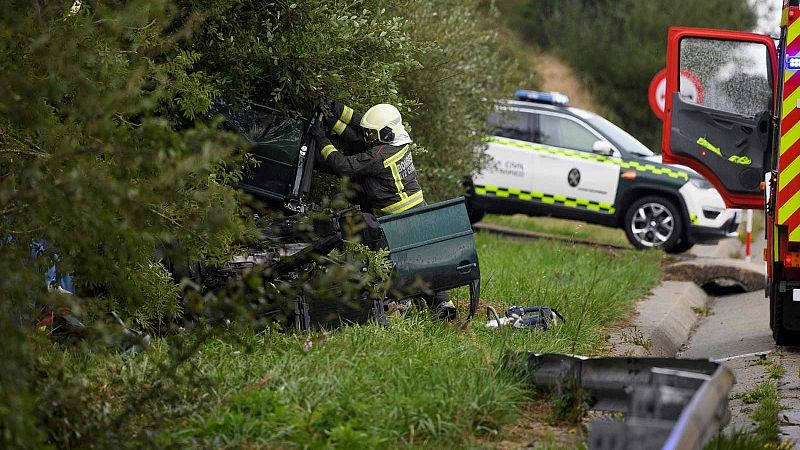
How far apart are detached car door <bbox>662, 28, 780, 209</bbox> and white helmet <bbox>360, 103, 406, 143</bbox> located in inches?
101

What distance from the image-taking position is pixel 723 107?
10.3m

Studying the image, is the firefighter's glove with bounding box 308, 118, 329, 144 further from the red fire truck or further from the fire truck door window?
the fire truck door window

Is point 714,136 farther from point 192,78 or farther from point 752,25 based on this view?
point 752,25

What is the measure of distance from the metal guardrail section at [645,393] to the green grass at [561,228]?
1157 centimetres

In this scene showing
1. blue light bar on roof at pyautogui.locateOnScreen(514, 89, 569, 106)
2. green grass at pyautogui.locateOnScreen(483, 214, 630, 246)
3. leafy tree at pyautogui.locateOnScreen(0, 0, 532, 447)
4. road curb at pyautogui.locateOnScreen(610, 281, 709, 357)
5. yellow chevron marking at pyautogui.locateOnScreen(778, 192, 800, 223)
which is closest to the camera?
leafy tree at pyautogui.locateOnScreen(0, 0, 532, 447)

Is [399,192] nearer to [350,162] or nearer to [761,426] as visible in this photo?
[350,162]

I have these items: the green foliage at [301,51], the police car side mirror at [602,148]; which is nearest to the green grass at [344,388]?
the green foliage at [301,51]

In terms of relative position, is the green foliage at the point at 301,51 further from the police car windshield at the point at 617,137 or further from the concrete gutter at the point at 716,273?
the police car windshield at the point at 617,137

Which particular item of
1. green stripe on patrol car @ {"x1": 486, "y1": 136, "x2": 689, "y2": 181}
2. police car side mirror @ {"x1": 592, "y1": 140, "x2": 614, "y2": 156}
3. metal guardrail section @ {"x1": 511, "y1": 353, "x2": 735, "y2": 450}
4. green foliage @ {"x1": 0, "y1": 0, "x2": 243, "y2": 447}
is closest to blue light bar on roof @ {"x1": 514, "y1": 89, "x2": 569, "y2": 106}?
green stripe on patrol car @ {"x1": 486, "y1": 136, "x2": 689, "y2": 181}

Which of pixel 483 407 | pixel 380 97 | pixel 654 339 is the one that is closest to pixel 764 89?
pixel 654 339

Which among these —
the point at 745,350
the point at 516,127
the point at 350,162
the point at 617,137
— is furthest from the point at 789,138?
the point at 516,127

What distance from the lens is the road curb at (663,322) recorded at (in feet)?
30.8

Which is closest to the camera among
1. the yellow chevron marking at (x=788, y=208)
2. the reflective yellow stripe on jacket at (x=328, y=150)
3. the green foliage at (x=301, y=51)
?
the green foliage at (x=301, y=51)

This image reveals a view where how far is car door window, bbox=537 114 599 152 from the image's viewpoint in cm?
1664
